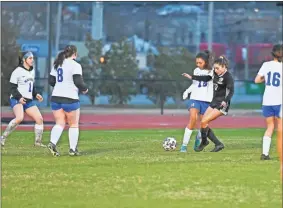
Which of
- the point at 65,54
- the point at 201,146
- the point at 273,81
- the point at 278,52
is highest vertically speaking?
the point at 278,52

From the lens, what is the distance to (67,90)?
1645 centimetres

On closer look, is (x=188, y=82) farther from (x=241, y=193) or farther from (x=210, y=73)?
(x=241, y=193)

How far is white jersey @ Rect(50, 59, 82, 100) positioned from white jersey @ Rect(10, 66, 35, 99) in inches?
88.4

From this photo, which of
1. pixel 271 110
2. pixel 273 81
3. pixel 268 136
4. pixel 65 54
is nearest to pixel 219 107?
pixel 268 136

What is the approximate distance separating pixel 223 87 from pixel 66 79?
2.91 m

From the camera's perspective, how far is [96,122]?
105 ft

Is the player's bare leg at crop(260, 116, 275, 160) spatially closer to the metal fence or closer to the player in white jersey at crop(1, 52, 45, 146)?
the player in white jersey at crop(1, 52, 45, 146)

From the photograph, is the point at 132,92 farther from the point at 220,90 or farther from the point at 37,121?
the point at 220,90

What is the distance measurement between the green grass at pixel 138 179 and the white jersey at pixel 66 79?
3.62ft

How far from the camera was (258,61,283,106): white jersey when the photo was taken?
14.8 m

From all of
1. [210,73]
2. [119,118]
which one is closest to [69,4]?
[119,118]

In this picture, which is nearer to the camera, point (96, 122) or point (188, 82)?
point (96, 122)

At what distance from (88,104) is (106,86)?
4.11ft

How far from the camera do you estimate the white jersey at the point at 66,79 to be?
1638 cm
